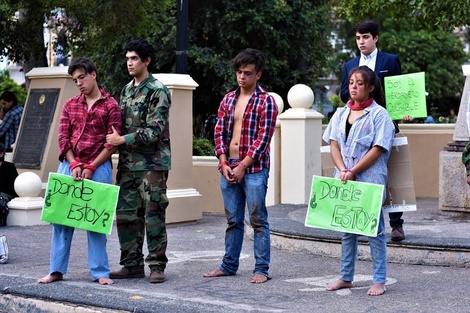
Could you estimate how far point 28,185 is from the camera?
1265cm

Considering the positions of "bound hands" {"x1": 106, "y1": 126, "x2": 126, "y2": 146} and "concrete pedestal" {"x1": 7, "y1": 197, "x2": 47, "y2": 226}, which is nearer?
"bound hands" {"x1": 106, "y1": 126, "x2": 126, "y2": 146}

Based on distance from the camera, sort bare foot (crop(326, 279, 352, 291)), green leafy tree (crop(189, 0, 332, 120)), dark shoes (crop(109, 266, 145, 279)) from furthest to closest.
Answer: green leafy tree (crop(189, 0, 332, 120)) < dark shoes (crop(109, 266, 145, 279)) < bare foot (crop(326, 279, 352, 291))

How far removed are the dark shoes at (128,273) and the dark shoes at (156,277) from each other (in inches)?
8.3

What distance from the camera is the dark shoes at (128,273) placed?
826cm

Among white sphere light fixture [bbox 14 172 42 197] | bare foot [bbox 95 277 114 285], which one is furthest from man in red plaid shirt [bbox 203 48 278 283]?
white sphere light fixture [bbox 14 172 42 197]

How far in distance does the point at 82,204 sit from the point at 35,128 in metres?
6.10

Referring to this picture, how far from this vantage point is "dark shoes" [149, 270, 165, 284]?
8.07 meters

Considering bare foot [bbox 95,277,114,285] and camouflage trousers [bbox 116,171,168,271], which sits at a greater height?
camouflage trousers [bbox 116,171,168,271]

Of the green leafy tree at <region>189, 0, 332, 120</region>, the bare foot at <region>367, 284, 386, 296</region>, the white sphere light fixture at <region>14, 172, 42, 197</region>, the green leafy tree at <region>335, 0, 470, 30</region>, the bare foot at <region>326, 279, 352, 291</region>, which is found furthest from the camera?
the green leafy tree at <region>189, 0, 332, 120</region>

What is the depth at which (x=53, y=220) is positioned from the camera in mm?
7957

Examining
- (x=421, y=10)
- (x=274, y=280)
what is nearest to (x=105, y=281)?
(x=274, y=280)

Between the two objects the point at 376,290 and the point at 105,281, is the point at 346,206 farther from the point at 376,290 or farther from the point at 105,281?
the point at 105,281

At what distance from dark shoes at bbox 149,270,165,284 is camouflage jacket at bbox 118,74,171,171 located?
84cm

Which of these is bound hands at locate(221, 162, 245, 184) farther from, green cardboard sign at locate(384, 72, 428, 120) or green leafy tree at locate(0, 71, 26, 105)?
green leafy tree at locate(0, 71, 26, 105)
